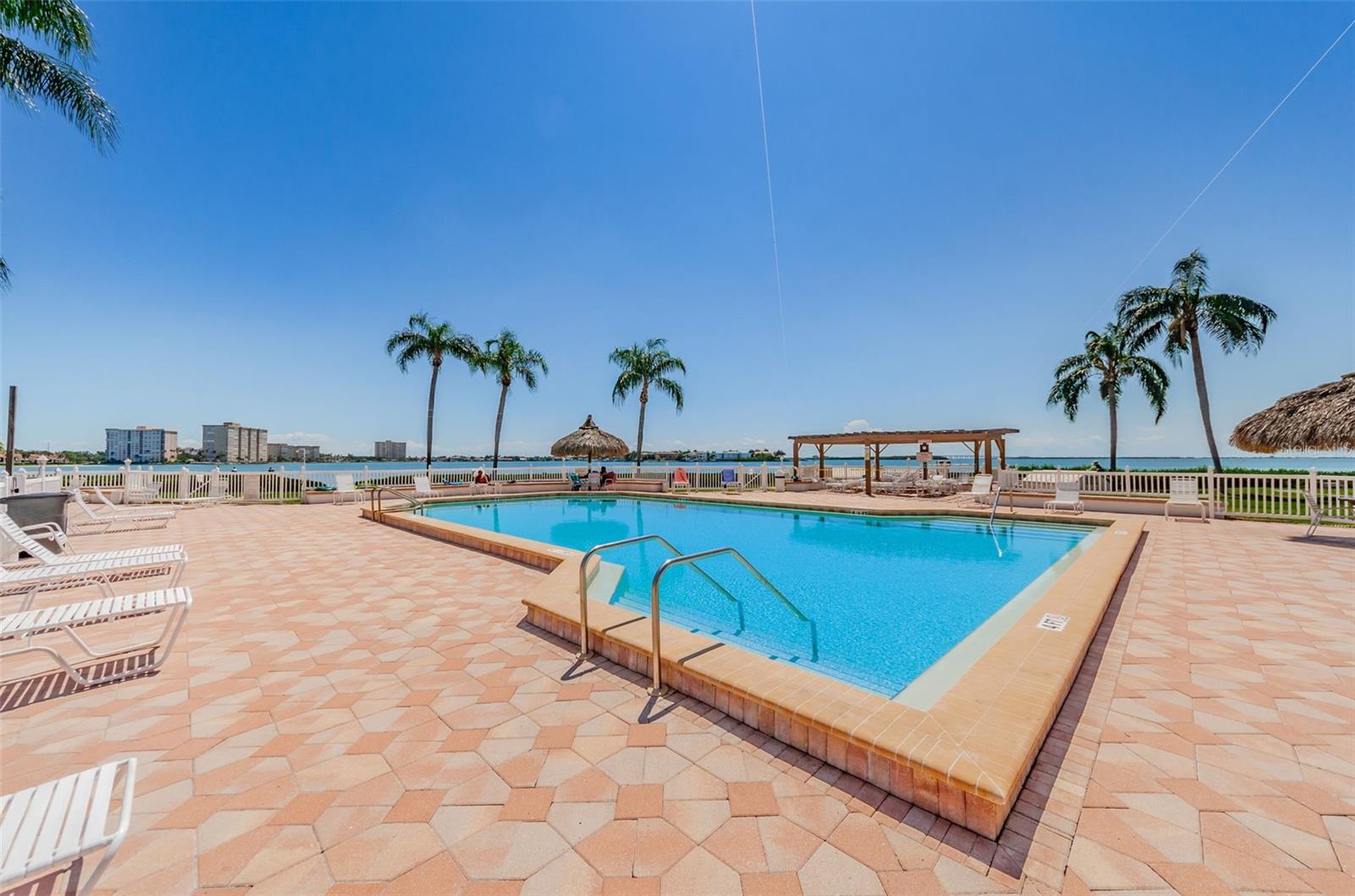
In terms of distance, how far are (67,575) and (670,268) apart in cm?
1542

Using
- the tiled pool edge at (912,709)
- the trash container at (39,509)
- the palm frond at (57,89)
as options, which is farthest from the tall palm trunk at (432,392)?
the tiled pool edge at (912,709)

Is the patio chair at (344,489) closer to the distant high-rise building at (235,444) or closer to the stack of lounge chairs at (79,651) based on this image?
the stack of lounge chairs at (79,651)

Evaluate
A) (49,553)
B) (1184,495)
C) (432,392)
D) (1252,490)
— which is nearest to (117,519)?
(49,553)

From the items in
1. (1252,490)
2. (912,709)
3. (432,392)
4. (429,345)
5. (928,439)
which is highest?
(429,345)

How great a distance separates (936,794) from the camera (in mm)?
1852

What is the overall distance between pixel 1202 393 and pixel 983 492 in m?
9.44

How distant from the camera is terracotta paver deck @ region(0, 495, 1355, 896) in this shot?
159 centimetres

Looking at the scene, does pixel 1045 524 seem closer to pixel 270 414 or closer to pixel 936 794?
pixel 936 794

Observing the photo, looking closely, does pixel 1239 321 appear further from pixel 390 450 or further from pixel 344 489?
pixel 390 450

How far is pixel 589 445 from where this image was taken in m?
18.6

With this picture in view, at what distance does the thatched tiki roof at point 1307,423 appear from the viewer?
8.31 m

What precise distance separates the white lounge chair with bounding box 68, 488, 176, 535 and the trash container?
169cm

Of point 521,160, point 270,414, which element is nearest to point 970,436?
point 521,160

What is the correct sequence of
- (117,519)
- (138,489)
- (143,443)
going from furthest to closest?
(143,443) → (138,489) → (117,519)
